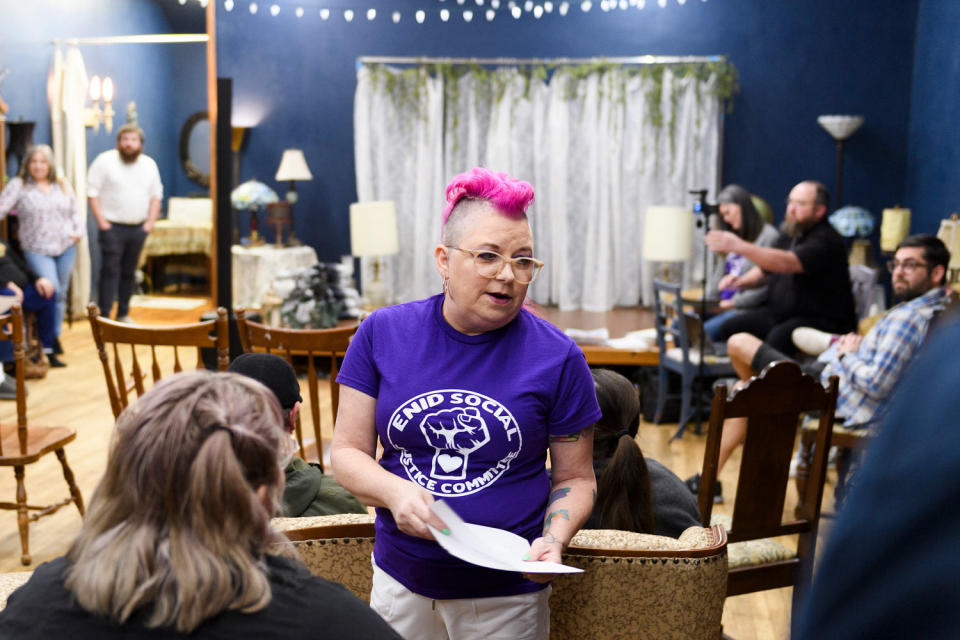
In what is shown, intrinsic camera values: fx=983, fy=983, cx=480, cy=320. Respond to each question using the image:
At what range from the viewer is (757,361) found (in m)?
4.35

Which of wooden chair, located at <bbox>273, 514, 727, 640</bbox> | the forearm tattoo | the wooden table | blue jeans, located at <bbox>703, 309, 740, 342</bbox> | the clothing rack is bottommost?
the wooden table

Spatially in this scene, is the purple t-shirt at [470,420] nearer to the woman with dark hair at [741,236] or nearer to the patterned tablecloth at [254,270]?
the woman with dark hair at [741,236]

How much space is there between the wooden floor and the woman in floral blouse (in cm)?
71

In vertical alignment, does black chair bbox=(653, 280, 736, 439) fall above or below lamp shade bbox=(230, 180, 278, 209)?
below

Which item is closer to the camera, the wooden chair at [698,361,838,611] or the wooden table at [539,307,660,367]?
the wooden chair at [698,361,838,611]

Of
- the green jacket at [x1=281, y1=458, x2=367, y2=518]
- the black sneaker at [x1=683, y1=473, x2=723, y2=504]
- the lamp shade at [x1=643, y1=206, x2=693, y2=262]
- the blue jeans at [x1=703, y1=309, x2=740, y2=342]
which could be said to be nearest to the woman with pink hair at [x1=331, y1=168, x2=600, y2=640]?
the green jacket at [x1=281, y1=458, x2=367, y2=518]

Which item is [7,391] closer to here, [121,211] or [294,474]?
[121,211]

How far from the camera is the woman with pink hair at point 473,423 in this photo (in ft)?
4.92

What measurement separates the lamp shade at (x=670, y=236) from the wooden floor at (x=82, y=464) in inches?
38.3

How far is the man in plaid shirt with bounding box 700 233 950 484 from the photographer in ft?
11.5

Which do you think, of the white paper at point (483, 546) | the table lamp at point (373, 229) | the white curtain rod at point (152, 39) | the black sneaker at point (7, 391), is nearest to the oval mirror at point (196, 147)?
the white curtain rod at point (152, 39)

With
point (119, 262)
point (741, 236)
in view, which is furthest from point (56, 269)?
point (741, 236)

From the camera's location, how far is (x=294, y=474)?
84.3 inches

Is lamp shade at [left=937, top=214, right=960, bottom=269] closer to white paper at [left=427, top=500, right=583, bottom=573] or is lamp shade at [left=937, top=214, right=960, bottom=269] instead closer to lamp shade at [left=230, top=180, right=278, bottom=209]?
white paper at [left=427, top=500, right=583, bottom=573]
